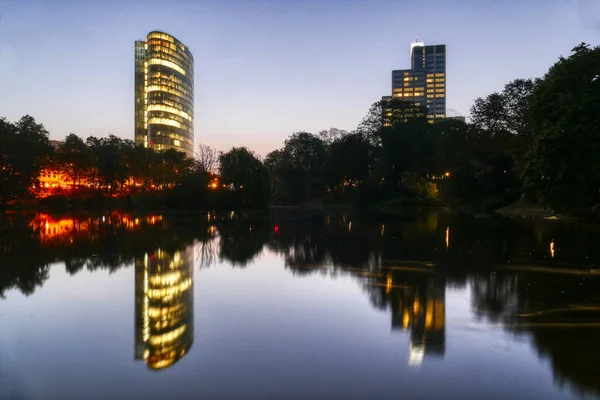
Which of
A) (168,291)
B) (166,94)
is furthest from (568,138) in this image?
(166,94)

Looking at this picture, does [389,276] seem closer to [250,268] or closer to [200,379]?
[250,268]

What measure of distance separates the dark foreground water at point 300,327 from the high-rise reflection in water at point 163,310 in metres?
0.04

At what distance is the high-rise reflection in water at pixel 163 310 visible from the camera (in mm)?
7004

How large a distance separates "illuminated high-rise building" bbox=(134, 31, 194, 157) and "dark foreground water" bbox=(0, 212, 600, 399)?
487ft

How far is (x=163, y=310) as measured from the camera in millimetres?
9359

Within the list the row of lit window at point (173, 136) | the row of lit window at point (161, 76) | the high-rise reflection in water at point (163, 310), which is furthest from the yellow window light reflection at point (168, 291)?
the row of lit window at point (161, 76)

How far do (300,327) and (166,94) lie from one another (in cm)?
16591

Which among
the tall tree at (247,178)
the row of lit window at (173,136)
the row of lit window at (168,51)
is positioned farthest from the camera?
the row of lit window at (168,51)

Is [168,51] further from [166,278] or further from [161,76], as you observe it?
[166,278]

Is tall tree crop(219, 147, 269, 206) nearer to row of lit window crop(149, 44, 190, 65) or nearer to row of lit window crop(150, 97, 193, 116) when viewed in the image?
row of lit window crop(150, 97, 193, 116)

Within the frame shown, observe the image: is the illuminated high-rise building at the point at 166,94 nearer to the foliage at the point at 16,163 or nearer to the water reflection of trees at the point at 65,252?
the foliage at the point at 16,163

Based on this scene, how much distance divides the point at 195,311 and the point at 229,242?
1317cm

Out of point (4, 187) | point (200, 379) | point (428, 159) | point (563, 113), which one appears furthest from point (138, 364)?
point (428, 159)

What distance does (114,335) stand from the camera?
7.82 metres
